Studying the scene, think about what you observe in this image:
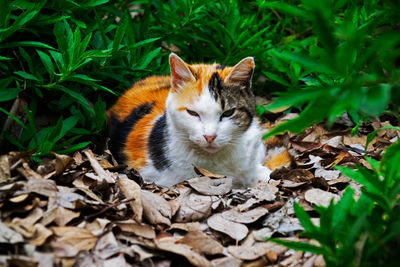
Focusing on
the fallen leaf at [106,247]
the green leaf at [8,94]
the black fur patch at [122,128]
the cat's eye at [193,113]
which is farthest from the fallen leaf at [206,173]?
the green leaf at [8,94]

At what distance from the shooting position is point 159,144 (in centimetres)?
334

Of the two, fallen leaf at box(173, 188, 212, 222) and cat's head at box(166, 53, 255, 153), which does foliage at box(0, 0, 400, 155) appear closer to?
cat's head at box(166, 53, 255, 153)

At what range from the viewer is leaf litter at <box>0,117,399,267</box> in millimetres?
2031

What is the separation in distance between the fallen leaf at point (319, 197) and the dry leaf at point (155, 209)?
Result: 2.93ft

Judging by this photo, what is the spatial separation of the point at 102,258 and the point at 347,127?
9.75ft

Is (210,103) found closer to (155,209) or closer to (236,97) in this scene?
(236,97)

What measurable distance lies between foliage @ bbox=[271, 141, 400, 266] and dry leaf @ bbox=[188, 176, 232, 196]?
2.96 feet

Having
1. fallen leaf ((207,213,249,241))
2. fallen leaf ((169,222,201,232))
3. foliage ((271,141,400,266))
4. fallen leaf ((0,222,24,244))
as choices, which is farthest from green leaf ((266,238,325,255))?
fallen leaf ((0,222,24,244))

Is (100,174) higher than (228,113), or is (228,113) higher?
(228,113)

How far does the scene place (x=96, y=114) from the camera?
324 cm

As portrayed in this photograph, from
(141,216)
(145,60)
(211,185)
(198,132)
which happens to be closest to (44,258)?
(141,216)

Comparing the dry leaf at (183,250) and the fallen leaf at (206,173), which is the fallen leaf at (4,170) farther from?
the fallen leaf at (206,173)

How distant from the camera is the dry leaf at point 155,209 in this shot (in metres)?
2.44

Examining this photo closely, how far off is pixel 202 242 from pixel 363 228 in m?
0.86
